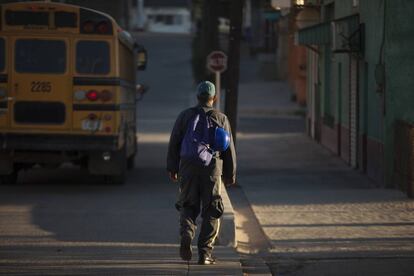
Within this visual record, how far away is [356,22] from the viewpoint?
60.5 ft

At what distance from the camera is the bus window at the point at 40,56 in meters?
16.3

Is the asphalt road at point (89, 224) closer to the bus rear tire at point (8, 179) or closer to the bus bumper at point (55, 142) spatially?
the bus rear tire at point (8, 179)

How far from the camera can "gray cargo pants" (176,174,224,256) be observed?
9562 mm

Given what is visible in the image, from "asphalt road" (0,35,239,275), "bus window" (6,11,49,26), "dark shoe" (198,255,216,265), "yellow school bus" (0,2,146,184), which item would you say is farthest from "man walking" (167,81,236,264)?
"bus window" (6,11,49,26)

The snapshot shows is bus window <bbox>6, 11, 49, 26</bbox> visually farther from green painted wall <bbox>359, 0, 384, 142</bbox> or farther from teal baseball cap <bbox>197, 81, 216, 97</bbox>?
teal baseball cap <bbox>197, 81, 216, 97</bbox>

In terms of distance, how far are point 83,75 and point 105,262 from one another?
685cm

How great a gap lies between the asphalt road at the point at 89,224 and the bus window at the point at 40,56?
6.80 ft

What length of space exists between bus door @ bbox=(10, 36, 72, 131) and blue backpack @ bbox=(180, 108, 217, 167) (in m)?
7.10

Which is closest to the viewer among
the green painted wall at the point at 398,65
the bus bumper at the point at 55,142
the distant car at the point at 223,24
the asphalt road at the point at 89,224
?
the asphalt road at the point at 89,224

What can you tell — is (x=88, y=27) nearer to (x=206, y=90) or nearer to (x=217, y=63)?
(x=217, y=63)

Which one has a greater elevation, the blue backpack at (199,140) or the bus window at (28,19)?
the bus window at (28,19)

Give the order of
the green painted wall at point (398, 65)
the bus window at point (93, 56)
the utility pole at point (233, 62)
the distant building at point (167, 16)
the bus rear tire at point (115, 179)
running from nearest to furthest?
the green painted wall at point (398, 65), the bus window at point (93, 56), the bus rear tire at point (115, 179), the utility pole at point (233, 62), the distant building at point (167, 16)

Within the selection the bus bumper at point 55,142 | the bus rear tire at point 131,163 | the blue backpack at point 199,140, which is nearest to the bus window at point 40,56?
the bus bumper at point 55,142

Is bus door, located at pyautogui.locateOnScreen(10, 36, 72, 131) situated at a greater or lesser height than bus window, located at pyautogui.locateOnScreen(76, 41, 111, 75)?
lesser
